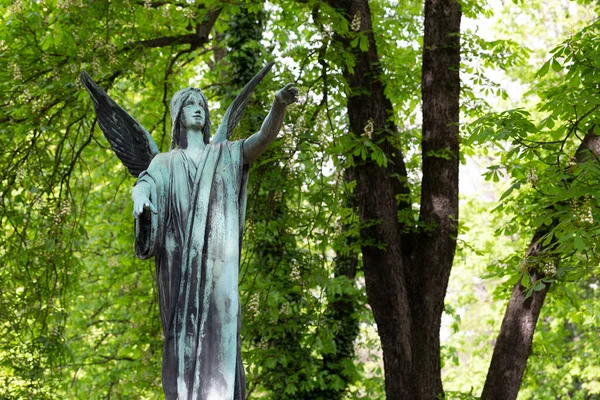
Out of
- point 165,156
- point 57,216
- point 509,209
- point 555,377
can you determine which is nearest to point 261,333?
point 57,216

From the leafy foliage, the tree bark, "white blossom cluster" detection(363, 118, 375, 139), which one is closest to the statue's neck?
the leafy foliage

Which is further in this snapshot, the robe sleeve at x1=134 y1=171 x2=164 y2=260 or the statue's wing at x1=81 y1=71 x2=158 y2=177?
the statue's wing at x1=81 y1=71 x2=158 y2=177

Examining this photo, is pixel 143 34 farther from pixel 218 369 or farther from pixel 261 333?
pixel 218 369

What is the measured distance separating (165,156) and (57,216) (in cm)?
437

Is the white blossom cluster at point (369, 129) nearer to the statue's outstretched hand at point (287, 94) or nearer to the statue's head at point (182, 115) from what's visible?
the statue's head at point (182, 115)

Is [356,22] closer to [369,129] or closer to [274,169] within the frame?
[369,129]

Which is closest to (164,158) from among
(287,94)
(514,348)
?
(287,94)

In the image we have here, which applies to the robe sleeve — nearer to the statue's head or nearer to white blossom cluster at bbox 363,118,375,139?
the statue's head

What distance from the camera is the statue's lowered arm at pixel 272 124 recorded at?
4.73m

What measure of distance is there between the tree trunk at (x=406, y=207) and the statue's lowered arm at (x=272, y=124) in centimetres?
402

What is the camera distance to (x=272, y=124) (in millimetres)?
4844

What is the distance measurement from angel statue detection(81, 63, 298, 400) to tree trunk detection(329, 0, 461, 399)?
4062 millimetres

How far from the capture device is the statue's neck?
520cm

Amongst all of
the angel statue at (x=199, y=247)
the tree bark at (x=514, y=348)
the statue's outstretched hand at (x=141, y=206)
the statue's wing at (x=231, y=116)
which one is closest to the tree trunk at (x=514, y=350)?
the tree bark at (x=514, y=348)
